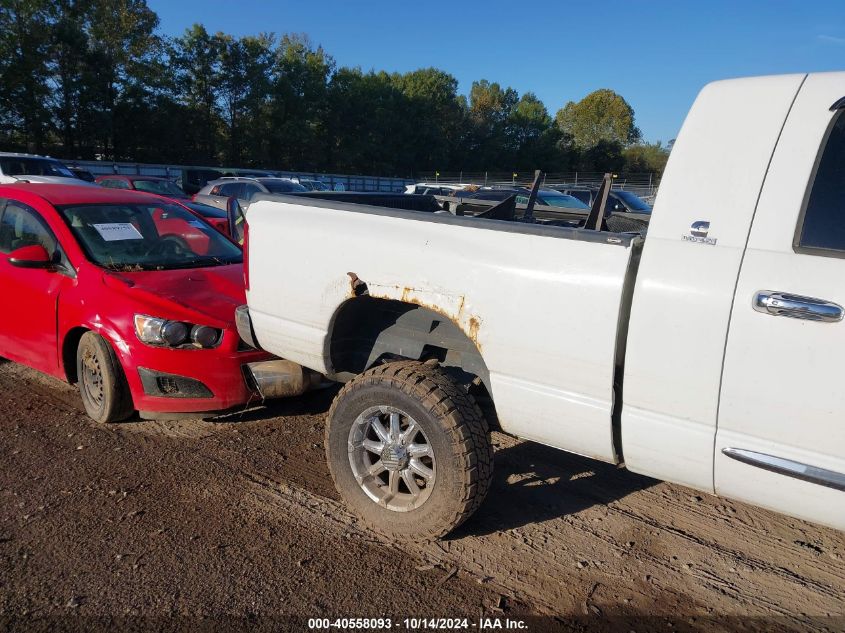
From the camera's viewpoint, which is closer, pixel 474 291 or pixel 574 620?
pixel 574 620

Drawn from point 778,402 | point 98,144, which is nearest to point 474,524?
point 778,402

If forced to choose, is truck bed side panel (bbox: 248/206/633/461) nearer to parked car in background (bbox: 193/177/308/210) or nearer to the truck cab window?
the truck cab window

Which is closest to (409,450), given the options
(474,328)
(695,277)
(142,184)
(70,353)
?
(474,328)

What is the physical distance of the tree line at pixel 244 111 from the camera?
1673 inches

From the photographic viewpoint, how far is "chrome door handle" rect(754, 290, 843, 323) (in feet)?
7.54

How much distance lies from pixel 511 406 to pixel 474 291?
1.81 ft

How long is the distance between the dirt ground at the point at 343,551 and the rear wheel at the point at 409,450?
0.19 metres

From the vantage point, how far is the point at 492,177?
171ft

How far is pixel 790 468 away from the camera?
241 cm

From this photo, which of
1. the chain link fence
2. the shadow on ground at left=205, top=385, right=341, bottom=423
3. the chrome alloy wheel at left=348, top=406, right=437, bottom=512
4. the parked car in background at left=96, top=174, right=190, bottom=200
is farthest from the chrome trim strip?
the chain link fence

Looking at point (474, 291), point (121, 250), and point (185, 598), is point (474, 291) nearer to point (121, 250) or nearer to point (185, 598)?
point (185, 598)

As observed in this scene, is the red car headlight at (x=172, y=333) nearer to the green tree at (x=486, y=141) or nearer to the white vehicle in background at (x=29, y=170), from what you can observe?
the white vehicle in background at (x=29, y=170)

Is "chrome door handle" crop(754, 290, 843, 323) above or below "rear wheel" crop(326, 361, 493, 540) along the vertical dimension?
above

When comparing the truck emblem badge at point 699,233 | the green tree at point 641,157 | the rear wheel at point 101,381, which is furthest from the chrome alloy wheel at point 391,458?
the green tree at point 641,157
